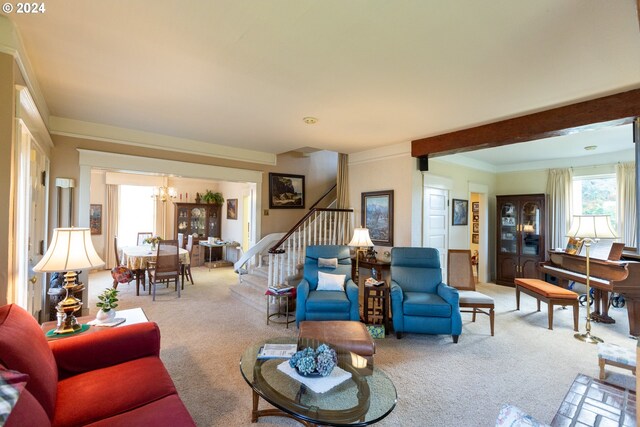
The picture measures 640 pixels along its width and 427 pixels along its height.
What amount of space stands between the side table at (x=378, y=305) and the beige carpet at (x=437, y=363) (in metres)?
0.26

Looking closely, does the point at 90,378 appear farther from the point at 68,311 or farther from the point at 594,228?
the point at 594,228

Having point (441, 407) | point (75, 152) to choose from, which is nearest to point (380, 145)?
point (441, 407)

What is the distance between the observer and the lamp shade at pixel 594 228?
3512mm

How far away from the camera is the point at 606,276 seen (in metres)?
3.79

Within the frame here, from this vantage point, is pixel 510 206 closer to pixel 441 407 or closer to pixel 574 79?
pixel 574 79

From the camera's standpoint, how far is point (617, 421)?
1.51m

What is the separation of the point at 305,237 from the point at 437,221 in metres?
2.33

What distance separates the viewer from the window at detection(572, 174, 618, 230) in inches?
207

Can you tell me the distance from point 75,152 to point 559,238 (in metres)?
8.54

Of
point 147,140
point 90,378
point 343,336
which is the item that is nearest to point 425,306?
point 343,336

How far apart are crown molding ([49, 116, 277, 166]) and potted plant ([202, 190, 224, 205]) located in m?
3.69

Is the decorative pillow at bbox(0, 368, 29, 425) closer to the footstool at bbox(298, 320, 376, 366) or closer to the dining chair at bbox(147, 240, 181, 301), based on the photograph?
the footstool at bbox(298, 320, 376, 366)

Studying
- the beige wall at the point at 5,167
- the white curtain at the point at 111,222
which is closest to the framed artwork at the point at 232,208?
the white curtain at the point at 111,222

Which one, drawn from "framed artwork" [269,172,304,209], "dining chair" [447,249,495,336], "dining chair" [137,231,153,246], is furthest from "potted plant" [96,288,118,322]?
"dining chair" [137,231,153,246]
